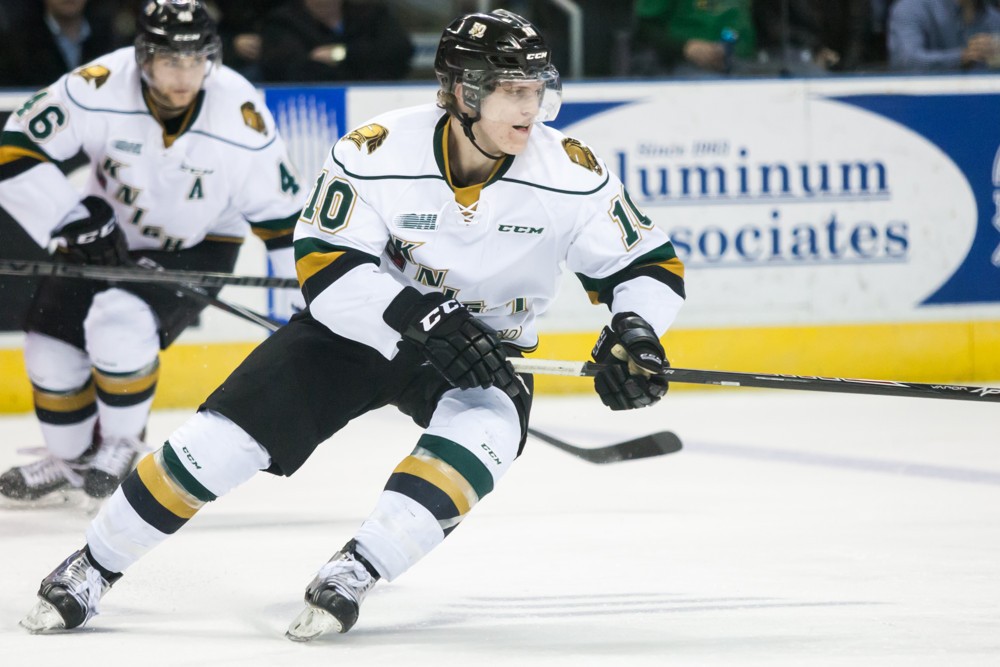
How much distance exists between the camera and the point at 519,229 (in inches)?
103

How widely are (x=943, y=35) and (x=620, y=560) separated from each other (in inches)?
126

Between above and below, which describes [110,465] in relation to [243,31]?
below

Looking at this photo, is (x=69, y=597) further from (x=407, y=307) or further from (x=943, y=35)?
(x=943, y=35)

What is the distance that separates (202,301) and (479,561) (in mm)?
1095

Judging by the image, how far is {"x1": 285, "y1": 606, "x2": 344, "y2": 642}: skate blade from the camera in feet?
8.07

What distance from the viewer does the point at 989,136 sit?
→ 18.1 feet

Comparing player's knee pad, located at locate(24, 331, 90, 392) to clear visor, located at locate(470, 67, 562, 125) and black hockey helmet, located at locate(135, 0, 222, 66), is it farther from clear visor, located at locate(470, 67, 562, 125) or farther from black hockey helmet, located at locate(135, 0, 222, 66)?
clear visor, located at locate(470, 67, 562, 125)

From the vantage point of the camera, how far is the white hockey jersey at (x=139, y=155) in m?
3.79

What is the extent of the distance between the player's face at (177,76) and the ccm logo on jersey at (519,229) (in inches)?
53.6

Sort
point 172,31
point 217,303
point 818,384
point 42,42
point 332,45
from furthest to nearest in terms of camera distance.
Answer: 1. point 332,45
2. point 42,42
3. point 217,303
4. point 172,31
5. point 818,384

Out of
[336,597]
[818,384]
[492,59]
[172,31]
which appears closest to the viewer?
[336,597]

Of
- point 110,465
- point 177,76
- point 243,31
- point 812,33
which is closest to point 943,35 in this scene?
point 812,33

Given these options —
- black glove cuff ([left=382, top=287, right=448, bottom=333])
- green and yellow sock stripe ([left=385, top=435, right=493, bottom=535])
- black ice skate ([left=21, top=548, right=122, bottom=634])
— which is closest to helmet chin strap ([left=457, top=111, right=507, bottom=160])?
black glove cuff ([left=382, top=287, right=448, bottom=333])

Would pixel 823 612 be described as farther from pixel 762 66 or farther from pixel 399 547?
pixel 762 66
